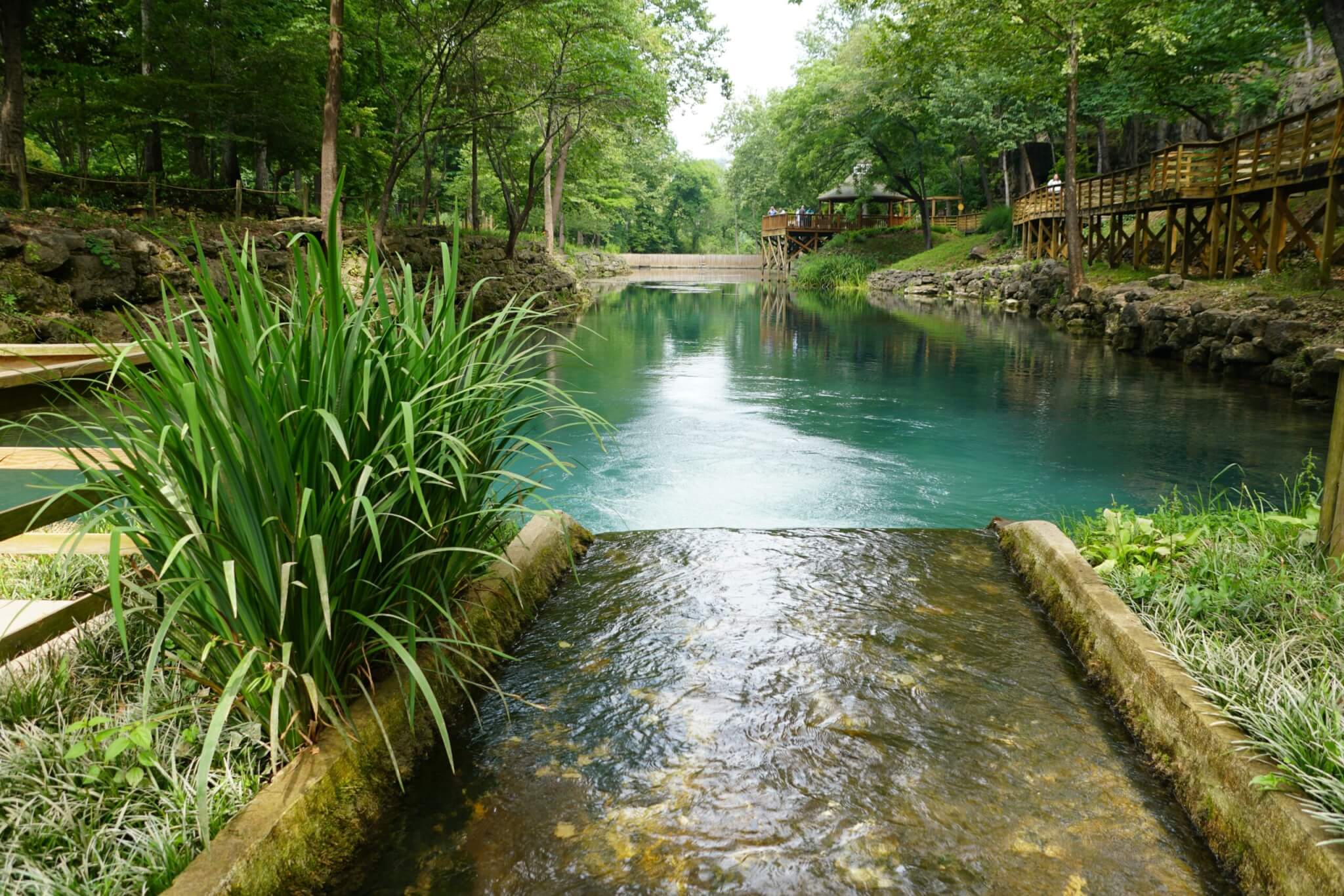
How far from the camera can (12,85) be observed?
12.7 m

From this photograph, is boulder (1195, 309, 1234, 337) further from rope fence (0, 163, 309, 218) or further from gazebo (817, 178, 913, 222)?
gazebo (817, 178, 913, 222)

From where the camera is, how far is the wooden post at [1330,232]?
36.3ft

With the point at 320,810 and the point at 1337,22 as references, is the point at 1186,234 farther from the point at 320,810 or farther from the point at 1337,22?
the point at 320,810

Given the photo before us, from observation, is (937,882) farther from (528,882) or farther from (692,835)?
(528,882)

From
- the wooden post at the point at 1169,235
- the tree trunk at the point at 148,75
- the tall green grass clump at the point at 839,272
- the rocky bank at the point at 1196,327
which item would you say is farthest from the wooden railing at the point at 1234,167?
the tree trunk at the point at 148,75

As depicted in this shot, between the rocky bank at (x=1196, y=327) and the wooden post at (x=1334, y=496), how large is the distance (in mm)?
4276

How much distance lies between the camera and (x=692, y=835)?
6.41 ft

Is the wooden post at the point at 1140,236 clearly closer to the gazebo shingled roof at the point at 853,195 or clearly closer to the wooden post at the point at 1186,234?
the wooden post at the point at 1186,234

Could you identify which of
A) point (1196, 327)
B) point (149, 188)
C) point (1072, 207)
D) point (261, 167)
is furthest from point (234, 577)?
point (261, 167)

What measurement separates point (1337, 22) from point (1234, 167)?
11.5 ft

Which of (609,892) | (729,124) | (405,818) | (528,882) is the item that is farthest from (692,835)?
(729,124)

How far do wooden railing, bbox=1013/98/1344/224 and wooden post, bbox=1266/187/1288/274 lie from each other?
0.17 m

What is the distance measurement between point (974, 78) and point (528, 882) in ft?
93.9

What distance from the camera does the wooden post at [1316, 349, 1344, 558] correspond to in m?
2.74
